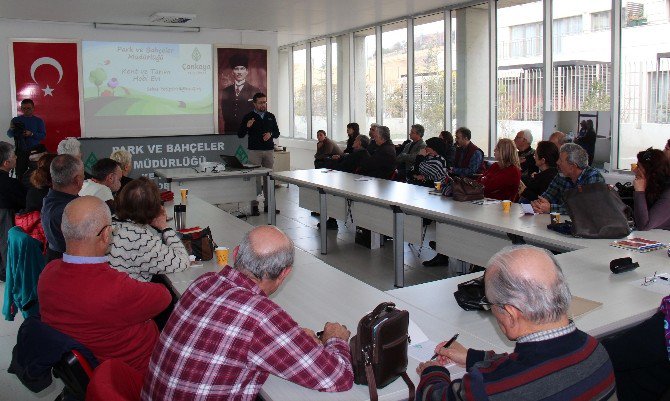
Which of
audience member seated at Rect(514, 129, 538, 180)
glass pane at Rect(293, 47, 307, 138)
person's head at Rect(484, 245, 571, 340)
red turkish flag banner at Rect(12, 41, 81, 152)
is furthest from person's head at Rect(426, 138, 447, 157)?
glass pane at Rect(293, 47, 307, 138)

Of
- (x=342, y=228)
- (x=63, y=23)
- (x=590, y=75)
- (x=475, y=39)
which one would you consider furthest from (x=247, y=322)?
(x=63, y=23)

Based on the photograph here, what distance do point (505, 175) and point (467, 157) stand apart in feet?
6.60

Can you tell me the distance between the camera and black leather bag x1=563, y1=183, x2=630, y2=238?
148 inches

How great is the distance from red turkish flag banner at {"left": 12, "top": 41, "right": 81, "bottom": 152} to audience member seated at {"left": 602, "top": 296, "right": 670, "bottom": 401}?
404 inches

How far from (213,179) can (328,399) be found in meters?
6.40

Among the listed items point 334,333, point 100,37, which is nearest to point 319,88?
point 100,37

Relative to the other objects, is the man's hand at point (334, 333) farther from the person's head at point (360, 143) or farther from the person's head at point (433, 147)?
the person's head at point (360, 143)

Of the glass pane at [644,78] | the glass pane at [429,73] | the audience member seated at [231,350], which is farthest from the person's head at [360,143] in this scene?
the audience member seated at [231,350]

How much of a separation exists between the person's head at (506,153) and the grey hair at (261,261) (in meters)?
3.98

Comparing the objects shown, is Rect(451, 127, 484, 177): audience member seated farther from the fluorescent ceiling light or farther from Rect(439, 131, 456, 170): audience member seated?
the fluorescent ceiling light

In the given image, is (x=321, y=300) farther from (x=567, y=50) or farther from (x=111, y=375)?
(x=567, y=50)

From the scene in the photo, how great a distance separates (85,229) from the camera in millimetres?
2443

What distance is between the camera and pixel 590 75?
7.90 m

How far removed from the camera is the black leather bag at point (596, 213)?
376 centimetres
